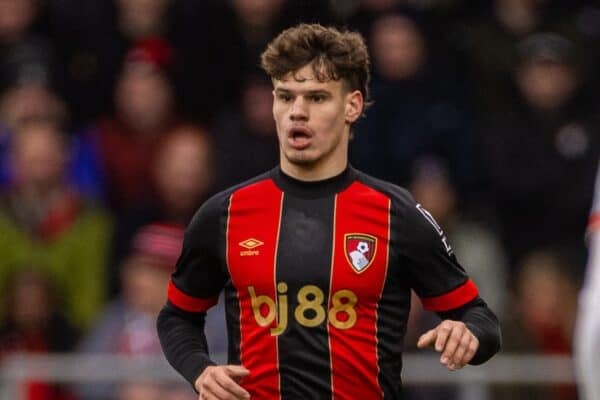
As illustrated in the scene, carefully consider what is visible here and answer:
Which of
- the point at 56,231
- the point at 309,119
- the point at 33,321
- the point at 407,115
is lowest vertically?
the point at 33,321

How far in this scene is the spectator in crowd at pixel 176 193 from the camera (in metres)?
10.3

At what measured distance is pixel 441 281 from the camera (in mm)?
5605

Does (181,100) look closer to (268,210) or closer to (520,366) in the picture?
(520,366)

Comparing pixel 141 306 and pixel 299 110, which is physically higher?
pixel 299 110

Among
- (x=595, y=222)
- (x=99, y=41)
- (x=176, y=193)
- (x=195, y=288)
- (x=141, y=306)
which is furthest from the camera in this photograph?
(x=99, y=41)

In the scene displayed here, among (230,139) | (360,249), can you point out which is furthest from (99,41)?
(360,249)

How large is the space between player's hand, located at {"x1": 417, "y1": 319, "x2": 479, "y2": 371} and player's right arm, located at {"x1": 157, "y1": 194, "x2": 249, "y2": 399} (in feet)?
2.53

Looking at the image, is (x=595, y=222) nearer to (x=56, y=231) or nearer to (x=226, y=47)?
(x=56, y=231)

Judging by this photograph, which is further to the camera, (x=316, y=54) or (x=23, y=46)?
(x=23, y=46)

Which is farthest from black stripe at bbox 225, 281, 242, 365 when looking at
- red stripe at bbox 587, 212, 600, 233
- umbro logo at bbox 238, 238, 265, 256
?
red stripe at bbox 587, 212, 600, 233

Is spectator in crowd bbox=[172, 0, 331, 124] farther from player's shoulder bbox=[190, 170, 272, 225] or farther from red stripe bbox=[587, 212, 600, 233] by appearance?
player's shoulder bbox=[190, 170, 272, 225]

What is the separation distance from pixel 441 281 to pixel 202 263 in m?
0.81

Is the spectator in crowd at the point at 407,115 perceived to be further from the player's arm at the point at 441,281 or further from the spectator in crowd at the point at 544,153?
the player's arm at the point at 441,281

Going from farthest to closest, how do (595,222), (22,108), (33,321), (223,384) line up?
1. (22,108)
2. (33,321)
3. (595,222)
4. (223,384)
